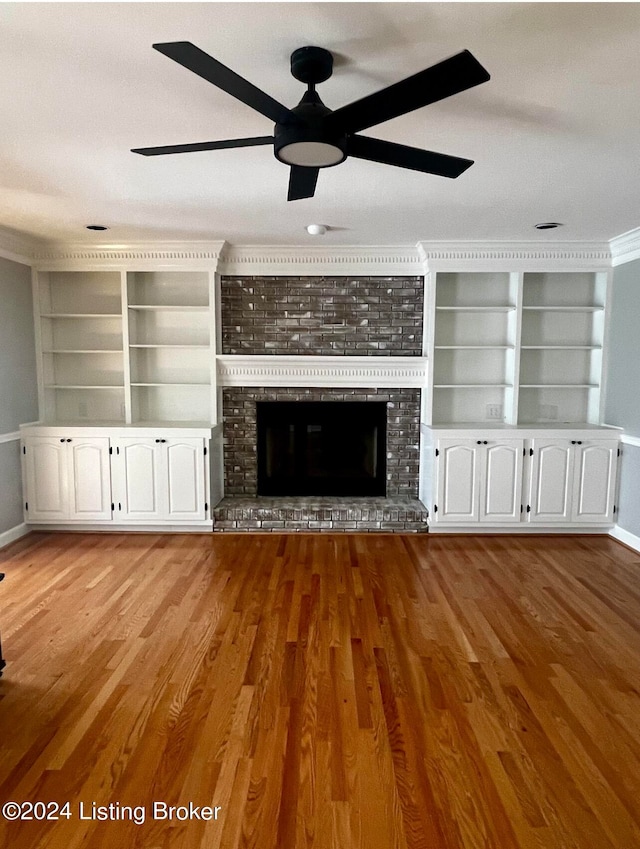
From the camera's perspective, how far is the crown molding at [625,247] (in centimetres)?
408

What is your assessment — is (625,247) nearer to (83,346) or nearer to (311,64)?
(311,64)

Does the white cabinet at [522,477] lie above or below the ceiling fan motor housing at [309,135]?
below

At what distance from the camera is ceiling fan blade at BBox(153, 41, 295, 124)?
1327 millimetres

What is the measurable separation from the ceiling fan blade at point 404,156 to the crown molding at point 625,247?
110 inches

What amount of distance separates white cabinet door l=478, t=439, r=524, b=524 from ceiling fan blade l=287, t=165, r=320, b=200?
2.80 m

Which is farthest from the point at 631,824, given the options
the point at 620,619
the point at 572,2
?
the point at 572,2

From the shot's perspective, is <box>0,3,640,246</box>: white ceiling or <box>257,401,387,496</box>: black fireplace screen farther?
<box>257,401,387,496</box>: black fireplace screen

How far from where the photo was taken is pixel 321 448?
16.4ft

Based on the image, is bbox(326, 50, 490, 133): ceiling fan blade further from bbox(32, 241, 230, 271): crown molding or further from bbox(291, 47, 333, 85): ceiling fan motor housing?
bbox(32, 241, 230, 271): crown molding

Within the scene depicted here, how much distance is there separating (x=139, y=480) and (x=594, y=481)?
155 inches

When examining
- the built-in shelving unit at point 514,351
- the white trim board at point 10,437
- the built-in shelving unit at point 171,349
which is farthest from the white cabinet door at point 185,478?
the built-in shelving unit at point 514,351

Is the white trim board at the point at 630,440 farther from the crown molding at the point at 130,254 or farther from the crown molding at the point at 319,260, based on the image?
the crown molding at the point at 130,254

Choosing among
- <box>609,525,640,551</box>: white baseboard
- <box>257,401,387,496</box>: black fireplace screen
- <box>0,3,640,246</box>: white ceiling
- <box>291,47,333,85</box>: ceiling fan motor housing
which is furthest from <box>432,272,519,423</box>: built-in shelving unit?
<box>291,47,333,85</box>: ceiling fan motor housing

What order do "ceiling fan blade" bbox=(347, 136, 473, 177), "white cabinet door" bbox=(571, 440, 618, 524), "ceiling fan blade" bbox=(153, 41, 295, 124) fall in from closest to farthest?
"ceiling fan blade" bbox=(153, 41, 295, 124) → "ceiling fan blade" bbox=(347, 136, 473, 177) → "white cabinet door" bbox=(571, 440, 618, 524)
